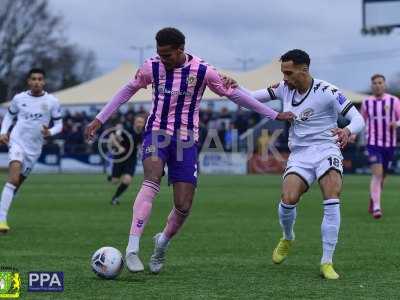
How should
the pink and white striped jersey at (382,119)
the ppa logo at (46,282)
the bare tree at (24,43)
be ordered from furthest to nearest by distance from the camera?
the bare tree at (24,43), the pink and white striped jersey at (382,119), the ppa logo at (46,282)

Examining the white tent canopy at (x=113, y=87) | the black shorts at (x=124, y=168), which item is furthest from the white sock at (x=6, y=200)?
the white tent canopy at (x=113, y=87)

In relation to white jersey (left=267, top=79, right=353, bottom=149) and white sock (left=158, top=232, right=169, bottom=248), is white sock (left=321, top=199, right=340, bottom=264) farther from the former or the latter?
white sock (left=158, top=232, right=169, bottom=248)

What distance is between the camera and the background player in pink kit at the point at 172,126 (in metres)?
9.12

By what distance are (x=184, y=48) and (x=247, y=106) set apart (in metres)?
0.91

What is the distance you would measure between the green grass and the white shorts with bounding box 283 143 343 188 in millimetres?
958

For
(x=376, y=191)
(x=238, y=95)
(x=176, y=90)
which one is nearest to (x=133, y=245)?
(x=176, y=90)

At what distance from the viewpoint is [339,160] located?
9477 millimetres

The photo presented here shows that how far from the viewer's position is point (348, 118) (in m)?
9.55

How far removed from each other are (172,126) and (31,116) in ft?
18.3

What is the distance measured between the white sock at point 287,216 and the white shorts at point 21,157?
5.53m

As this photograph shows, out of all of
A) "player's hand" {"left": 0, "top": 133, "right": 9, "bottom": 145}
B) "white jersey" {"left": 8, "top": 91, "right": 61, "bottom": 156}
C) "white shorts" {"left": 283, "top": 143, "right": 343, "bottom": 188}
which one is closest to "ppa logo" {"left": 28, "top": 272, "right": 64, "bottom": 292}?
"white shorts" {"left": 283, "top": 143, "right": 343, "bottom": 188}

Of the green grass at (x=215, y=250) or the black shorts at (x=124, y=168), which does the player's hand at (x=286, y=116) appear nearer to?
the green grass at (x=215, y=250)

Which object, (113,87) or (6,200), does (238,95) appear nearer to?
(6,200)

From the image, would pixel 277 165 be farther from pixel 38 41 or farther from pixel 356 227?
pixel 38 41
